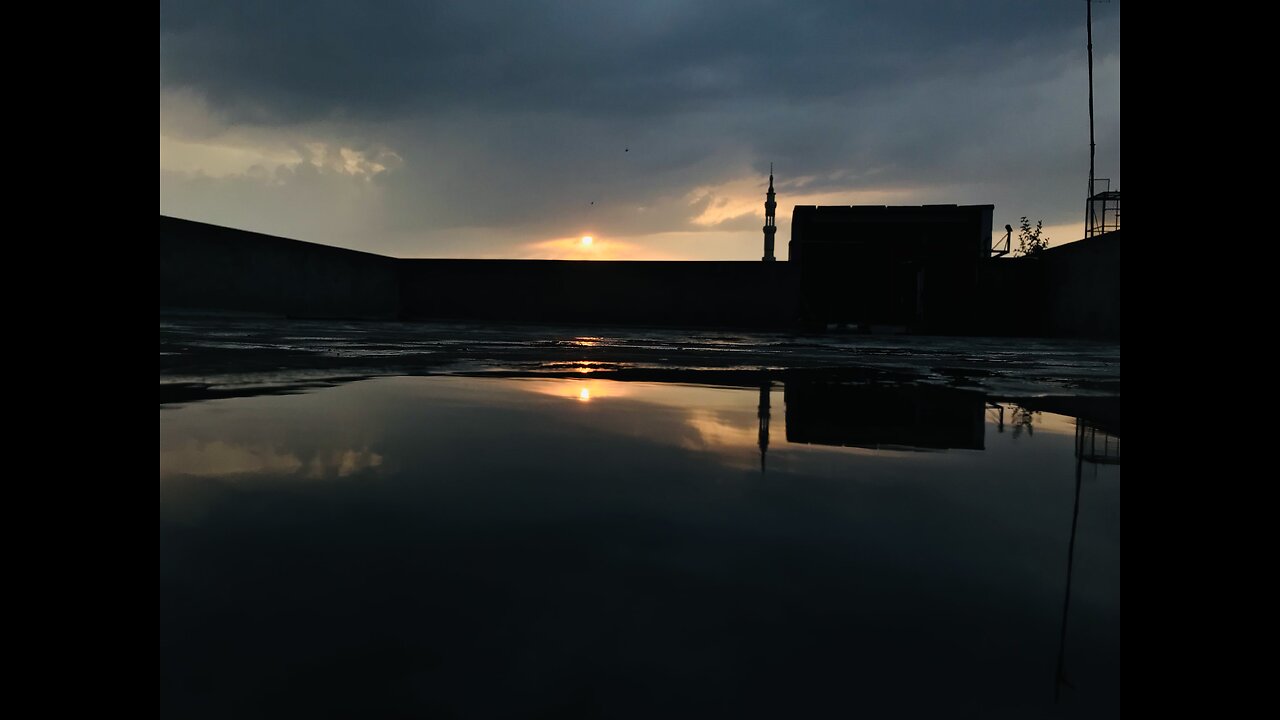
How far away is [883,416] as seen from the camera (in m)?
3.12

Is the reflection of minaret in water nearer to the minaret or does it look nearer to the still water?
the still water

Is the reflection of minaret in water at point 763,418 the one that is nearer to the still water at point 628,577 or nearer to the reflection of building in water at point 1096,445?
the still water at point 628,577

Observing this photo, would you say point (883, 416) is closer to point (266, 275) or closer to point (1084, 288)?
point (1084, 288)

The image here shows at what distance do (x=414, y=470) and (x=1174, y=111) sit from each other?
5.86 feet

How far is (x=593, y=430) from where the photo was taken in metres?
2.58

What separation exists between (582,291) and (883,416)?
66.3 feet

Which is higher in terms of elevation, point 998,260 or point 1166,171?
point 998,260

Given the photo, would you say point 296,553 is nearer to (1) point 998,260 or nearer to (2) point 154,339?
(2) point 154,339

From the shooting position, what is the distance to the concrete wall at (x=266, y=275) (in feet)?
49.9

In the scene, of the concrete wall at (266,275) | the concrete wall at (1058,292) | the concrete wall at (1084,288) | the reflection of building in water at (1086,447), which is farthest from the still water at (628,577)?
the concrete wall at (266,275)

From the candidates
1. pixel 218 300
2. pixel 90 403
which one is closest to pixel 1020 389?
pixel 90 403

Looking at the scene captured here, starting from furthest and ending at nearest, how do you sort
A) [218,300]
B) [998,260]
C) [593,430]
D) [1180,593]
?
[998,260], [218,300], [593,430], [1180,593]

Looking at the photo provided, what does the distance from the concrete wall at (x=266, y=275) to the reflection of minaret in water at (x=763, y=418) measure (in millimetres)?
15072

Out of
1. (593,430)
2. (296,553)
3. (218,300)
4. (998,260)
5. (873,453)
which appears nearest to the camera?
(296,553)
